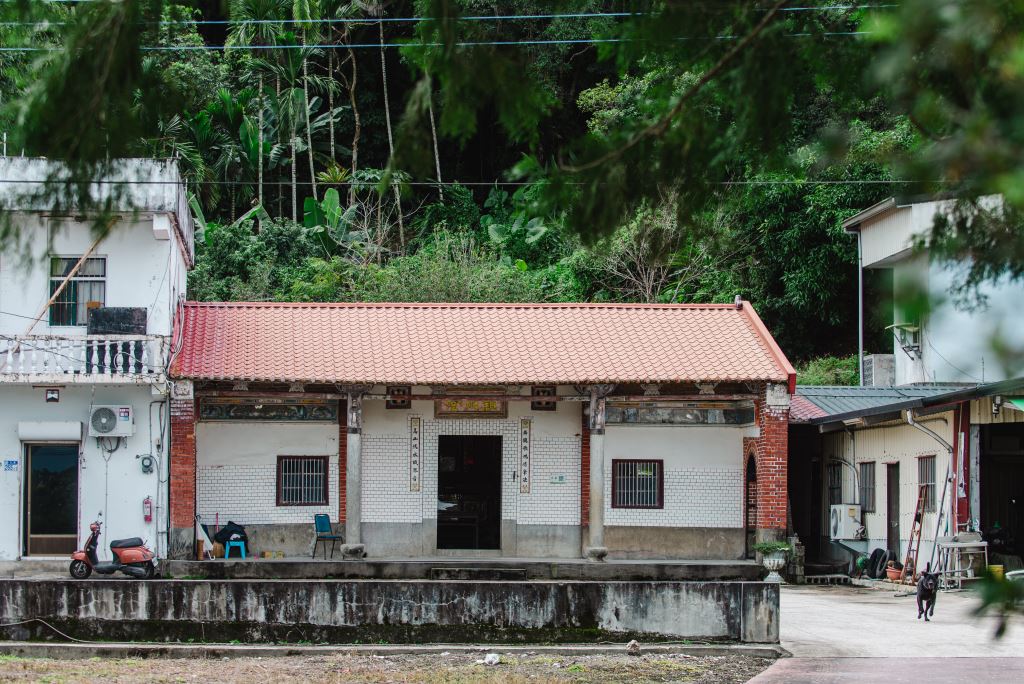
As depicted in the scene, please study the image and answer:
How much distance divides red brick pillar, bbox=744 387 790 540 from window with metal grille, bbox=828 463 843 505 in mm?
3582

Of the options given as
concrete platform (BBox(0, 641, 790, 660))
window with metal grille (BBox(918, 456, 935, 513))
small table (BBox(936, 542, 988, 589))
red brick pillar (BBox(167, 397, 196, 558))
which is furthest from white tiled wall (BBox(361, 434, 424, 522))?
small table (BBox(936, 542, 988, 589))

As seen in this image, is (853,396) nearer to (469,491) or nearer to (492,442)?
(492,442)

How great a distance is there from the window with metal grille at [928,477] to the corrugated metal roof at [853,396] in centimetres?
253

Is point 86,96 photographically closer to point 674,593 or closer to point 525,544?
point 674,593

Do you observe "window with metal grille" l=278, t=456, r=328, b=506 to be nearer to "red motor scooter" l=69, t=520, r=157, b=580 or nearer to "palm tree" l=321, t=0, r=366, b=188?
"red motor scooter" l=69, t=520, r=157, b=580

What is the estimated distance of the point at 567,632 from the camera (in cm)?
1430

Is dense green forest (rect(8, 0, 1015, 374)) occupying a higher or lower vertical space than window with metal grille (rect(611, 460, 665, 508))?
higher

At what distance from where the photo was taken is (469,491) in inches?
848

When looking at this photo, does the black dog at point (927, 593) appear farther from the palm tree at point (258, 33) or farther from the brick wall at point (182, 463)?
the palm tree at point (258, 33)

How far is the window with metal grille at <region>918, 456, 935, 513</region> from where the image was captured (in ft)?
64.4

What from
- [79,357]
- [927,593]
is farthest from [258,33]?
[927,593]

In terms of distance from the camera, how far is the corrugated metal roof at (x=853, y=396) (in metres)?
23.1

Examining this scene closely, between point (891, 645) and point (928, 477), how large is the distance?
682 cm

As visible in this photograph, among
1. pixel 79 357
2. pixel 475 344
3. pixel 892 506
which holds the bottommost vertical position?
pixel 892 506
